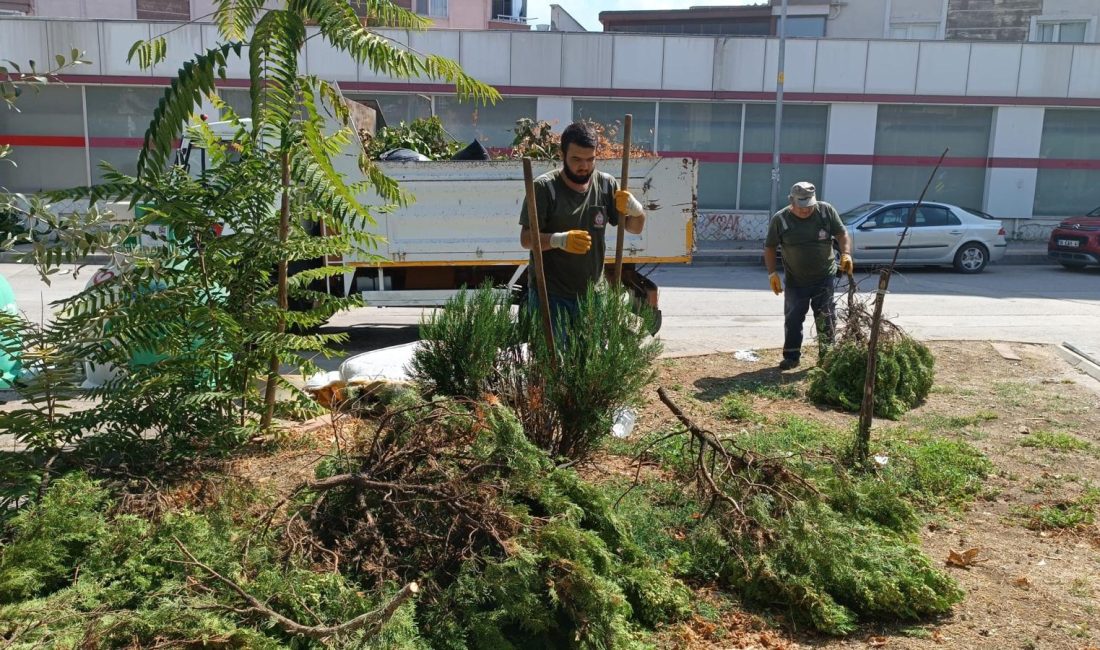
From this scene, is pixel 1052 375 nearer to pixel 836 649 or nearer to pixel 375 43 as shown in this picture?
pixel 836 649

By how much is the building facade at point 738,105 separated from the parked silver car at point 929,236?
16.1 feet

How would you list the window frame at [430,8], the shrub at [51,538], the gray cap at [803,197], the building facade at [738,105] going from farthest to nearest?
the window frame at [430,8] → the building facade at [738,105] → the gray cap at [803,197] → the shrub at [51,538]

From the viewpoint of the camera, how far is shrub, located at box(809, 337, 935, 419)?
6.91 m

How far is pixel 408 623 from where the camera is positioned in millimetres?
3092

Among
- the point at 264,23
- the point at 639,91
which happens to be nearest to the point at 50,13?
the point at 639,91

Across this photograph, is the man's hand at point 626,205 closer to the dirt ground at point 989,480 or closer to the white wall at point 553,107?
the dirt ground at point 989,480

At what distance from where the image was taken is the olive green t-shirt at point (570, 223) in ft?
17.9

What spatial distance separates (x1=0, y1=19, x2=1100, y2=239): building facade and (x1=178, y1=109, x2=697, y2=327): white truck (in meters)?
11.7

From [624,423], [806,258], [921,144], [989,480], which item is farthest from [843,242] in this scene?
[921,144]

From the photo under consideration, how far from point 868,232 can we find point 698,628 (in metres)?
15.5

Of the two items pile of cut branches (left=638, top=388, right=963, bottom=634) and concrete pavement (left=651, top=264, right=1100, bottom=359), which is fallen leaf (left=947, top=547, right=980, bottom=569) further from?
concrete pavement (left=651, top=264, right=1100, bottom=359)

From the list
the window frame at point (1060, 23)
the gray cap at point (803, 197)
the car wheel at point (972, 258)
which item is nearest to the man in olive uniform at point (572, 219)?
the gray cap at point (803, 197)

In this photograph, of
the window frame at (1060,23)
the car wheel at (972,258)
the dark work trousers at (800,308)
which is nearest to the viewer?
the dark work trousers at (800,308)

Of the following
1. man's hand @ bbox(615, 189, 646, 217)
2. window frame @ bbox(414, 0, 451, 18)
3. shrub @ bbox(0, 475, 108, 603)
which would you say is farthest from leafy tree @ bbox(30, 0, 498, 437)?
window frame @ bbox(414, 0, 451, 18)
